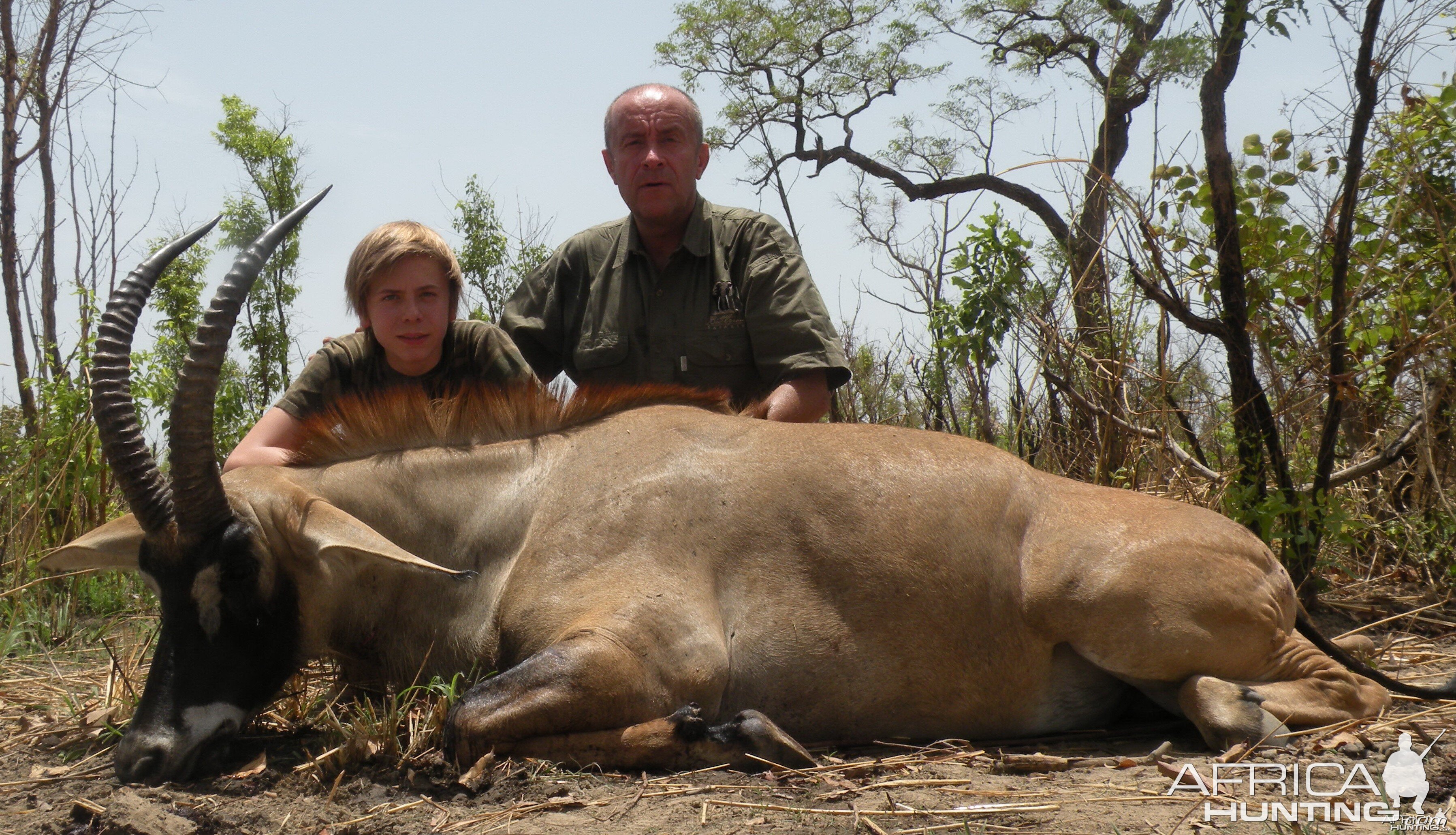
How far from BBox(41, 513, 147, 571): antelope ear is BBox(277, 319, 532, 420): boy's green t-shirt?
1.72 m

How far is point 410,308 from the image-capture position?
18.6 feet

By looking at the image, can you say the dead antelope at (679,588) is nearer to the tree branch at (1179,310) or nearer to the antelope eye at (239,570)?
the antelope eye at (239,570)

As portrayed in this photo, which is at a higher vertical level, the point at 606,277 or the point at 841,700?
the point at 606,277

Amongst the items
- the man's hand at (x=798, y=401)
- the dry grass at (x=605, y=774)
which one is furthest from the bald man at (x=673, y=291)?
the dry grass at (x=605, y=774)

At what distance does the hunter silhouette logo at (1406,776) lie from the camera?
341 cm

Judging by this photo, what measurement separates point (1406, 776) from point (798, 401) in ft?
10.8

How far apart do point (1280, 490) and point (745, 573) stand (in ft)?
11.1

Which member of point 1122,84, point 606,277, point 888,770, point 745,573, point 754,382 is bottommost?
point 888,770

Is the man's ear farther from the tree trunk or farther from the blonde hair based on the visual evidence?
the tree trunk

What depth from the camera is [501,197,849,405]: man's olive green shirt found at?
6645mm

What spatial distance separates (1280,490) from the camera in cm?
612

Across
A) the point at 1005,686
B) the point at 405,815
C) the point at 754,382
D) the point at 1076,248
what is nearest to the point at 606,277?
the point at 754,382

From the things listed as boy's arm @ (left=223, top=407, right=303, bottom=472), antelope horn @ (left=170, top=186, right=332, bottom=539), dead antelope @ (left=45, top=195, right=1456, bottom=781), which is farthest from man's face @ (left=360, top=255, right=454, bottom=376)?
antelope horn @ (left=170, top=186, right=332, bottom=539)

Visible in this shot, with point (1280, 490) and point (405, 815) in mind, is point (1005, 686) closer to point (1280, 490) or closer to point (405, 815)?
point (405, 815)
